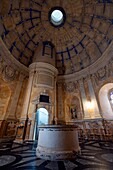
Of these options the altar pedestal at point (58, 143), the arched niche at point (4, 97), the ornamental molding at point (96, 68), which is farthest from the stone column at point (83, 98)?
the arched niche at point (4, 97)

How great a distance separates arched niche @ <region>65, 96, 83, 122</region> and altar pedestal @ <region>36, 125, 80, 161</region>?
7.54 metres

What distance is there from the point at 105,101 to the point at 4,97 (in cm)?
1042

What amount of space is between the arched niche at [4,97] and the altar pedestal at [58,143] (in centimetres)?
636

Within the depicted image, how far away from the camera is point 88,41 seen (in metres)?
12.3

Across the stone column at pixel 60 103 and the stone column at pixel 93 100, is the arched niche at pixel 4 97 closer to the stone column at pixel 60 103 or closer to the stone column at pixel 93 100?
the stone column at pixel 60 103

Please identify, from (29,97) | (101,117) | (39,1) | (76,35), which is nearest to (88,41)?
(76,35)

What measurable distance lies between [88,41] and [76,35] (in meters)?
1.89

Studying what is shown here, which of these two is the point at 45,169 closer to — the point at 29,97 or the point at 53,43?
the point at 29,97

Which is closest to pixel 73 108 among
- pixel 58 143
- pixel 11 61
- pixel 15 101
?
pixel 15 101

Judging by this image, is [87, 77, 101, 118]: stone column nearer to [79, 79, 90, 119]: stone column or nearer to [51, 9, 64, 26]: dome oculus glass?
[79, 79, 90, 119]: stone column

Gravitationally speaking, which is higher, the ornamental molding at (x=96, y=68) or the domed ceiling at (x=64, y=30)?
the domed ceiling at (x=64, y=30)

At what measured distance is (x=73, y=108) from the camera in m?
11.9

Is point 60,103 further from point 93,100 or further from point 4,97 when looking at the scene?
point 4,97

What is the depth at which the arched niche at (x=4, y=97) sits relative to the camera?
28.6 ft
